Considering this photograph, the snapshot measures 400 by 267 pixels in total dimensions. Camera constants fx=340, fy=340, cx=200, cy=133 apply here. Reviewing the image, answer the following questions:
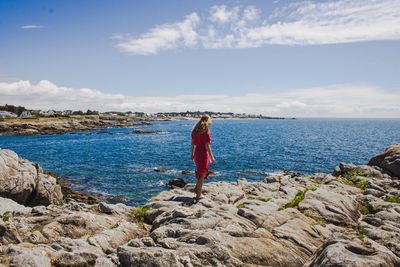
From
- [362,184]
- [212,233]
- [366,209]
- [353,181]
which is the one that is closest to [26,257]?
[212,233]

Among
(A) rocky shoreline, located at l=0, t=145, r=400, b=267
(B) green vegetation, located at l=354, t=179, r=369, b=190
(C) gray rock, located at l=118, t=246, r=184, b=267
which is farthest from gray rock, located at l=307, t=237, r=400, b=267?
(B) green vegetation, located at l=354, t=179, r=369, b=190

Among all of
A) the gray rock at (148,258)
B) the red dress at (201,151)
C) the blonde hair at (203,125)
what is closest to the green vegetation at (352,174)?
the red dress at (201,151)

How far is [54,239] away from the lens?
11.6 metres

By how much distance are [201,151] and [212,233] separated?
218 inches

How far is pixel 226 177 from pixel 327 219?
103 feet

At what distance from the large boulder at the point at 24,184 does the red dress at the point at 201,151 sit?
49.6 feet

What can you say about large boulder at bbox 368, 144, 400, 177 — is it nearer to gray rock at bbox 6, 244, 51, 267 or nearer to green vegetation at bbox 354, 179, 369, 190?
green vegetation at bbox 354, 179, 369, 190

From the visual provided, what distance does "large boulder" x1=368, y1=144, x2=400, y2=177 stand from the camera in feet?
108

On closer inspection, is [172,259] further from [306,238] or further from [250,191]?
[250,191]

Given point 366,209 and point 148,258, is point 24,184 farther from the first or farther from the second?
point 366,209

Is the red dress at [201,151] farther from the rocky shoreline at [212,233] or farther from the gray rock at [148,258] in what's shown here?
the gray rock at [148,258]

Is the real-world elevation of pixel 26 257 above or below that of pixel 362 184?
above

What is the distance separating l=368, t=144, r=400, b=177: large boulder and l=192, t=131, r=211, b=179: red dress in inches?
976

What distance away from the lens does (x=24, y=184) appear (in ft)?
81.1
